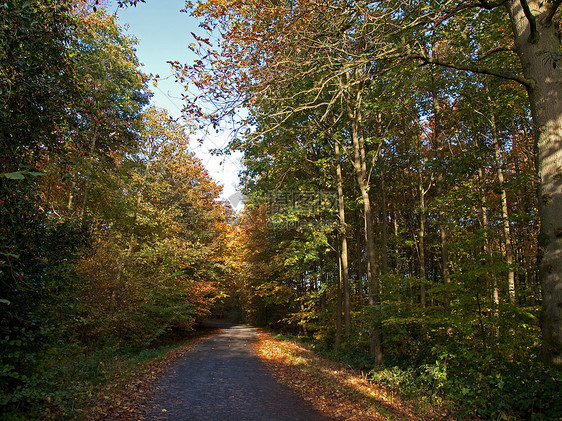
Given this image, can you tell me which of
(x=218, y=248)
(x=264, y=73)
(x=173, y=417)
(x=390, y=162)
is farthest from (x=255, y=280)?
(x=264, y=73)

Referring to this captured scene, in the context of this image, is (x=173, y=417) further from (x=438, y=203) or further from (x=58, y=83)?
(x=438, y=203)

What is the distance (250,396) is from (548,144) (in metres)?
6.84

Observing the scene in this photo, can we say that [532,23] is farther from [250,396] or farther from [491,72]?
[250,396]

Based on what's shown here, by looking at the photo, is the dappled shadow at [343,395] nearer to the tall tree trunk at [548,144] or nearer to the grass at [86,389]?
the tall tree trunk at [548,144]

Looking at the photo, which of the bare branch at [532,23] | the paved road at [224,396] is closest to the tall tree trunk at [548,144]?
the bare branch at [532,23]

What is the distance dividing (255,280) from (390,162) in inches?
Answer: 477

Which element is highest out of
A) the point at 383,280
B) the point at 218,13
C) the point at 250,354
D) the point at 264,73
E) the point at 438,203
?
the point at 218,13

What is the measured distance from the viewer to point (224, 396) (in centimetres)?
641

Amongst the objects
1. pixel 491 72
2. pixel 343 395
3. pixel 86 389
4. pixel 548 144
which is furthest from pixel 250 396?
pixel 491 72

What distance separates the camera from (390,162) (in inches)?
631

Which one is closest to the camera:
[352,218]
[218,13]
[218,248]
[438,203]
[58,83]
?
[58,83]

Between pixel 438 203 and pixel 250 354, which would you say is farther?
pixel 250 354

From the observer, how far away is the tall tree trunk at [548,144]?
13.6 ft

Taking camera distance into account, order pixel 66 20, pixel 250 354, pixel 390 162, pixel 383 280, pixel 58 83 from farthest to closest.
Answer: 1. pixel 390 162
2. pixel 250 354
3. pixel 383 280
4. pixel 66 20
5. pixel 58 83
